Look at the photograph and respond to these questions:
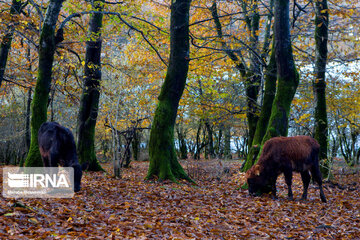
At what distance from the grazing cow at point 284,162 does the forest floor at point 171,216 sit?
1.78 ft

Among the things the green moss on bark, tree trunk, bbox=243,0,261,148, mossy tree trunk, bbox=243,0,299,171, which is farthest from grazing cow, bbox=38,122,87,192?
tree trunk, bbox=243,0,261,148

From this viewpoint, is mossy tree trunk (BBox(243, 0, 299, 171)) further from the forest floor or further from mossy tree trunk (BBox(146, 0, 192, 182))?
mossy tree trunk (BBox(146, 0, 192, 182))

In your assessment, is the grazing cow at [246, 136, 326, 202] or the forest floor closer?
the forest floor

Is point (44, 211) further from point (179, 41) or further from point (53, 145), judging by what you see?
point (179, 41)

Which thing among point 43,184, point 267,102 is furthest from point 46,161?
point 267,102

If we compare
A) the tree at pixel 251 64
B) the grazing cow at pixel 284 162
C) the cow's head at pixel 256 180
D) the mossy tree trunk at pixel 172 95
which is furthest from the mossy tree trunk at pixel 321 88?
the mossy tree trunk at pixel 172 95

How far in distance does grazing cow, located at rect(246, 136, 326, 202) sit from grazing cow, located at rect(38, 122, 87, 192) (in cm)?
544

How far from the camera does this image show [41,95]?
31.9ft

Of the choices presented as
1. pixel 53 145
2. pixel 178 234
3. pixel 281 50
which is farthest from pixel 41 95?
pixel 281 50

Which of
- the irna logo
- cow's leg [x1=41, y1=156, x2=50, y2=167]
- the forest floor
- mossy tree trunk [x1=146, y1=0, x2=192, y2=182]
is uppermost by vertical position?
mossy tree trunk [x1=146, y1=0, x2=192, y2=182]

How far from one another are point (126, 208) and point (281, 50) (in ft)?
25.5

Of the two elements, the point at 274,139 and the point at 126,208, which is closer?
the point at 126,208

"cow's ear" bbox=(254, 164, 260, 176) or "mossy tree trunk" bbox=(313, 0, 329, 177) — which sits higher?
"mossy tree trunk" bbox=(313, 0, 329, 177)

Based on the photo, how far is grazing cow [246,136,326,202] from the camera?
32.4 feet
